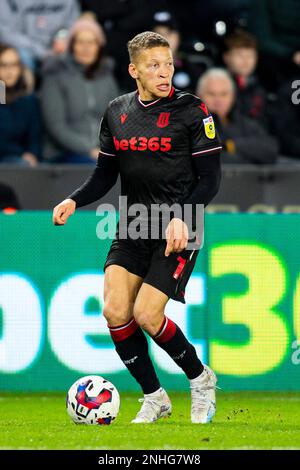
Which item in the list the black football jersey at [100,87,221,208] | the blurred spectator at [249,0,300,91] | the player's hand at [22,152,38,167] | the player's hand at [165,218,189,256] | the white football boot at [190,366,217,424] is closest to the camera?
the player's hand at [165,218,189,256]

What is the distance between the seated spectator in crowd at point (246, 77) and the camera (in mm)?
13367

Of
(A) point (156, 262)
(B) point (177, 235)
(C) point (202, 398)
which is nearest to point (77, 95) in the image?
(A) point (156, 262)

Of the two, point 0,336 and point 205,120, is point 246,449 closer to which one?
point 205,120

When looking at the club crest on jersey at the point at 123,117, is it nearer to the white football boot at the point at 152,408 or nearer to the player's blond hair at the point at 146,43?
the player's blond hair at the point at 146,43

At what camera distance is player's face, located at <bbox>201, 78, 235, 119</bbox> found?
1267cm

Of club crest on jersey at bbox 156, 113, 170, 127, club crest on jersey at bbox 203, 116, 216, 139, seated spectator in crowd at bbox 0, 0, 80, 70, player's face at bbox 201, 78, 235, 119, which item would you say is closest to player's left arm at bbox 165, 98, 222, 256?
club crest on jersey at bbox 203, 116, 216, 139

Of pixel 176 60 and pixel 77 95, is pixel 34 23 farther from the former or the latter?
pixel 176 60

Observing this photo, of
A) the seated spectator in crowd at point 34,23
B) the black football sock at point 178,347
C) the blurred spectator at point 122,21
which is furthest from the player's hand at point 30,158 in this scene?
the black football sock at point 178,347

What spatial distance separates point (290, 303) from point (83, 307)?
69.8 inches

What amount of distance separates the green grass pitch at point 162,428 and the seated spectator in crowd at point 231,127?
10.0ft

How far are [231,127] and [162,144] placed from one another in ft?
17.2

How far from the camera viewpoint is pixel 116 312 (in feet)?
25.3

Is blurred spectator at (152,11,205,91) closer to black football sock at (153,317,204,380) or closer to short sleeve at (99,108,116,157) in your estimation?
short sleeve at (99,108,116,157)

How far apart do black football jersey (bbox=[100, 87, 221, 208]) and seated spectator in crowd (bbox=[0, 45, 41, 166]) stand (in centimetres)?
461
